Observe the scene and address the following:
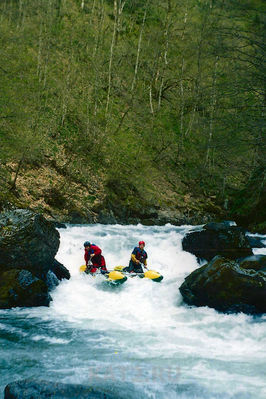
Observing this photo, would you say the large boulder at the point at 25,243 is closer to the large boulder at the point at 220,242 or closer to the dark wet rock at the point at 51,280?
the dark wet rock at the point at 51,280

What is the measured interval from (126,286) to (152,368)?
4.55 metres

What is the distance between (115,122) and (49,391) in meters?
22.0

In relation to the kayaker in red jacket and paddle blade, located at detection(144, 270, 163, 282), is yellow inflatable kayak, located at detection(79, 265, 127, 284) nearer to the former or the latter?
the kayaker in red jacket

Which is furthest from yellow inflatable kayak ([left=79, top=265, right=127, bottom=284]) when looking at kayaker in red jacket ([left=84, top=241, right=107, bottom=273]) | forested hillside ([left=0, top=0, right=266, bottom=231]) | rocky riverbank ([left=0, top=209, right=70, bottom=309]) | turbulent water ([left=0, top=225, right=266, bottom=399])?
forested hillside ([left=0, top=0, right=266, bottom=231])

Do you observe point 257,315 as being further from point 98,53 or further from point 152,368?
point 98,53

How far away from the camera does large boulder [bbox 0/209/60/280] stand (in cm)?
861

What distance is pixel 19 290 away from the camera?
786 cm

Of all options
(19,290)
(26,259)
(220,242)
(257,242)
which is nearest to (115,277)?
(26,259)

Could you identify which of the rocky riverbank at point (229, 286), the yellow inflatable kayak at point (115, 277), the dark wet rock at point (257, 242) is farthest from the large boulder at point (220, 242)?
the yellow inflatable kayak at point (115, 277)

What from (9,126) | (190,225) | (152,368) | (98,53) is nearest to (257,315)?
(152,368)

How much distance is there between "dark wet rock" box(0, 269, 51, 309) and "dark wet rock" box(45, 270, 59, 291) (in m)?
1.12

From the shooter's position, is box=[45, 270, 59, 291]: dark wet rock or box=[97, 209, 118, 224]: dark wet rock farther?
box=[97, 209, 118, 224]: dark wet rock

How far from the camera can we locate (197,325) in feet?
25.0

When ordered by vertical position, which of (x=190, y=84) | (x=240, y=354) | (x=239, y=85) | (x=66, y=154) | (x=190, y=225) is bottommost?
(x=190, y=225)
